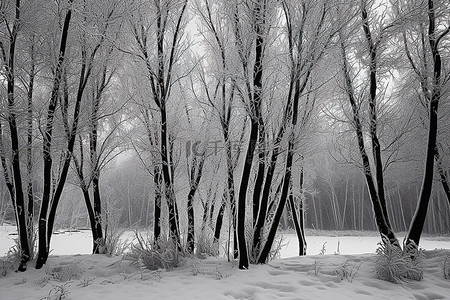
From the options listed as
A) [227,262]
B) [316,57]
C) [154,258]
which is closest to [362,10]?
[316,57]

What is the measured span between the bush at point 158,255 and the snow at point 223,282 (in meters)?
0.19

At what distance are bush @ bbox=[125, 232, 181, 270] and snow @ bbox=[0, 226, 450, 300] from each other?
0.19m

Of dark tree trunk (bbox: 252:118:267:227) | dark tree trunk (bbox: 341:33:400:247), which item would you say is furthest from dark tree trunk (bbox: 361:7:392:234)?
dark tree trunk (bbox: 252:118:267:227)

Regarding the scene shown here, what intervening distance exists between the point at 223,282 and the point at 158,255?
1.55m

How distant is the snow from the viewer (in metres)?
4.01

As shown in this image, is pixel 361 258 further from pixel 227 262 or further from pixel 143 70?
pixel 143 70

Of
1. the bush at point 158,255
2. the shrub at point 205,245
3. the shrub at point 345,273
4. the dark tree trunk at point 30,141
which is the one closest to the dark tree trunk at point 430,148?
the shrub at point 345,273

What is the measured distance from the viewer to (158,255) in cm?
549

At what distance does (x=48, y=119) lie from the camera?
5.63 meters

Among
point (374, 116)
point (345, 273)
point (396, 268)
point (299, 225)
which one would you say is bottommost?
point (345, 273)

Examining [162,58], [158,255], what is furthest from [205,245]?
[162,58]

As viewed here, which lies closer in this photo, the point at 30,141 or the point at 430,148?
the point at 430,148

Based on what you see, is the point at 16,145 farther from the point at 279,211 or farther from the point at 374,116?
the point at 374,116

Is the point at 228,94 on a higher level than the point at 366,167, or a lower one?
higher
